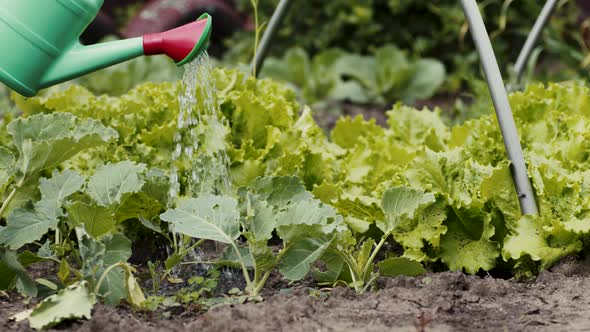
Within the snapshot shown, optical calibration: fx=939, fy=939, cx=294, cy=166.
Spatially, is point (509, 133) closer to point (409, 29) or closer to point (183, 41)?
point (183, 41)

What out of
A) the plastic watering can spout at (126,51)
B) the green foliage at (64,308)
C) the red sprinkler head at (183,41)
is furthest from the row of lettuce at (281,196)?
the red sprinkler head at (183,41)

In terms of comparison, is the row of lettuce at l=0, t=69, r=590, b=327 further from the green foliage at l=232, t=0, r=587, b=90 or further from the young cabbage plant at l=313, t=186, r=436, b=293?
the green foliage at l=232, t=0, r=587, b=90

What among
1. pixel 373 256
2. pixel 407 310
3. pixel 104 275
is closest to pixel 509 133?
pixel 373 256

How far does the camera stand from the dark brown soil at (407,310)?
2.27 metres

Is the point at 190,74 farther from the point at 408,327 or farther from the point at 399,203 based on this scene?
the point at 408,327

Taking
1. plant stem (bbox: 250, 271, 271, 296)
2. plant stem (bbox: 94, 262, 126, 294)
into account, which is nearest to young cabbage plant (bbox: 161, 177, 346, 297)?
plant stem (bbox: 250, 271, 271, 296)

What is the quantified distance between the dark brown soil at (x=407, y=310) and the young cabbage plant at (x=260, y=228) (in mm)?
97

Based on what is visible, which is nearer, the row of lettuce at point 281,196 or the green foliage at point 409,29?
the row of lettuce at point 281,196

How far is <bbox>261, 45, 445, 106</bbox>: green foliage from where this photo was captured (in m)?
5.97

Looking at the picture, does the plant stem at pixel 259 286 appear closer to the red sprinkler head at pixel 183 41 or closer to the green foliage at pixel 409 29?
the red sprinkler head at pixel 183 41

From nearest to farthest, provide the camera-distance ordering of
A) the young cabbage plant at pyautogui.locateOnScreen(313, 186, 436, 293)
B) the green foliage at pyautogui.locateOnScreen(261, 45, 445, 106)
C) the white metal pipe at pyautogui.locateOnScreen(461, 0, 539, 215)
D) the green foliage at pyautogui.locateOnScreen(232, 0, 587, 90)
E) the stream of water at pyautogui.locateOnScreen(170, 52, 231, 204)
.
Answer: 1. the young cabbage plant at pyautogui.locateOnScreen(313, 186, 436, 293)
2. the white metal pipe at pyautogui.locateOnScreen(461, 0, 539, 215)
3. the stream of water at pyautogui.locateOnScreen(170, 52, 231, 204)
4. the green foliage at pyautogui.locateOnScreen(261, 45, 445, 106)
5. the green foliage at pyautogui.locateOnScreen(232, 0, 587, 90)

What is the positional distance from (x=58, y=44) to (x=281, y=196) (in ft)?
A: 2.46

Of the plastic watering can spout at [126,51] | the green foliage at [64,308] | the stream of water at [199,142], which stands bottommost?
the green foliage at [64,308]

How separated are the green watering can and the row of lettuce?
0.15 m
